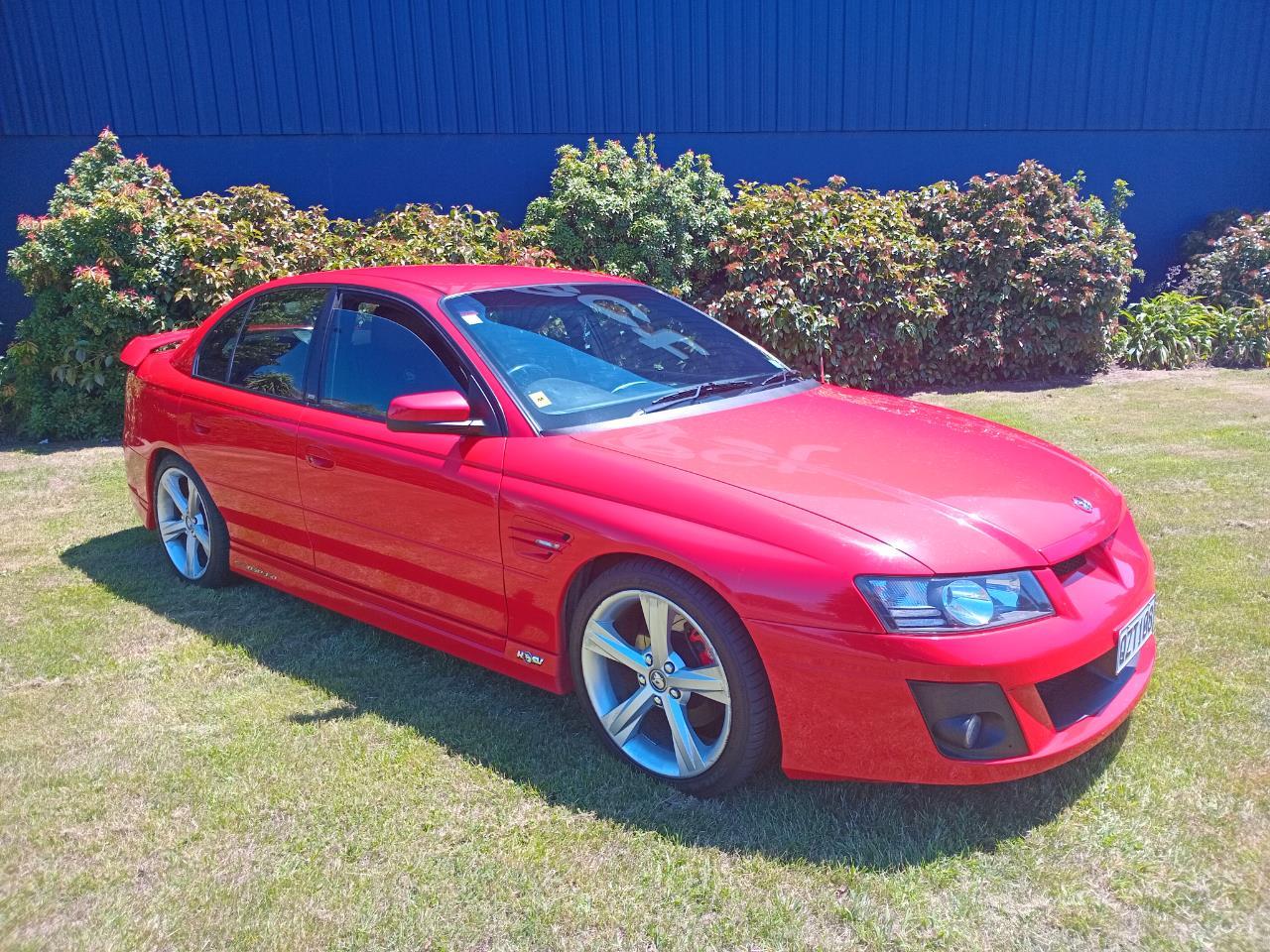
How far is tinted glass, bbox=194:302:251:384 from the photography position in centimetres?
448

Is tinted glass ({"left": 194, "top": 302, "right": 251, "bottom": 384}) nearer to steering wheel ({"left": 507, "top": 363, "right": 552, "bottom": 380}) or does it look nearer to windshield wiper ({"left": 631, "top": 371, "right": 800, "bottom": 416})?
steering wheel ({"left": 507, "top": 363, "right": 552, "bottom": 380})

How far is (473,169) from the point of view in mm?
9984

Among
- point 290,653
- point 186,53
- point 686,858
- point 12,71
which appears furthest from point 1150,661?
point 12,71

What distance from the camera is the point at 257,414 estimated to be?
4.10 meters

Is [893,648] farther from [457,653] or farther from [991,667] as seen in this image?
[457,653]

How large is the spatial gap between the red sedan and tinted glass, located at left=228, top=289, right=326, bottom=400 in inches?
0.6

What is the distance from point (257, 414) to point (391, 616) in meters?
1.08

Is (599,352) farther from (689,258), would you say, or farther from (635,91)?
(635,91)

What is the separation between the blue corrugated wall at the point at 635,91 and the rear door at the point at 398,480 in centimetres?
648

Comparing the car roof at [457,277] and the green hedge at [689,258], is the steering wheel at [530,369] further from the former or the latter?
the green hedge at [689,258]

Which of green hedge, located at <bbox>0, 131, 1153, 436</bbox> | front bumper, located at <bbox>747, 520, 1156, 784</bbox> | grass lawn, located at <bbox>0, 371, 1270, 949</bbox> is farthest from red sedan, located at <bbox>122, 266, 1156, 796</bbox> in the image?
green hedge, located at <bbox>0, 131, 1153, 436</bbox>

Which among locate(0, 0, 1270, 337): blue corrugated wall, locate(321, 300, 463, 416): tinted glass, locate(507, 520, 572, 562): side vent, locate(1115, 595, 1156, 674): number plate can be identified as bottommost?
locate(1115, 595, 1156, 674): number plate

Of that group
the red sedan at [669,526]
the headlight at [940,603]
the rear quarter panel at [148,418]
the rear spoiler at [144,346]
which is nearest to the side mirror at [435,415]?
the red sedan at [669,526]

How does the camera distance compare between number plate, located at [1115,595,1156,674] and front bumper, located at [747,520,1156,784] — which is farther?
number plate, located at [1115,595,1156,674]
